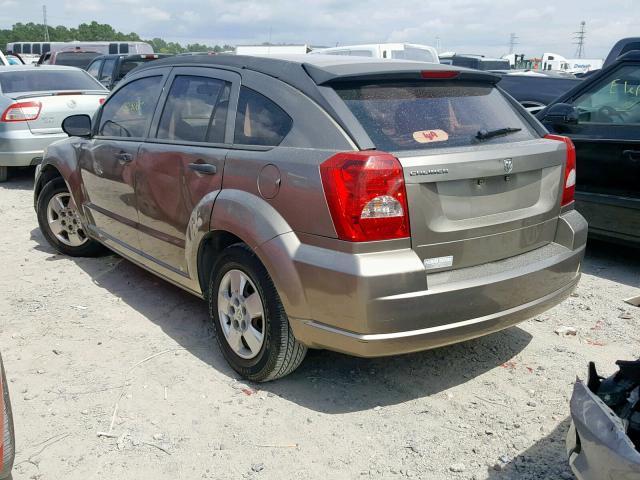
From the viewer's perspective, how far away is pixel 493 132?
335 centimetres

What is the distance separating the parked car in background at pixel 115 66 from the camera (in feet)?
52.9

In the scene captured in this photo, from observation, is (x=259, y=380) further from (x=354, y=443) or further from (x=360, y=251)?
(x=360, y=251)

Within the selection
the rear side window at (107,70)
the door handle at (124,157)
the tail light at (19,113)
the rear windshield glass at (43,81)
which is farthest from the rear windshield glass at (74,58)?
the door handle at (124,157)

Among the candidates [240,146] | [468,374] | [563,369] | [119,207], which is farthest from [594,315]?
[119,207]

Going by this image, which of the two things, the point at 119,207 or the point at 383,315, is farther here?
the point at 119,207

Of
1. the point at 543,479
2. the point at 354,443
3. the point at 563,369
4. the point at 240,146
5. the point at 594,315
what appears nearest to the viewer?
the point at 543,479

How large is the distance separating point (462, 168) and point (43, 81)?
8.64 metres

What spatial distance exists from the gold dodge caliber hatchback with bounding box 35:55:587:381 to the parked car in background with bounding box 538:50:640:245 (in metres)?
1.84

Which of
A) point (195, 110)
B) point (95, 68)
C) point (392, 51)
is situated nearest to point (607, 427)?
point (195, 110)

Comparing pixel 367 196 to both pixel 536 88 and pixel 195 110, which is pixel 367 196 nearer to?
pixel 195 110

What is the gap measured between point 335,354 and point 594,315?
1.93 metres

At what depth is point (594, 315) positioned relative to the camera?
4504 mm

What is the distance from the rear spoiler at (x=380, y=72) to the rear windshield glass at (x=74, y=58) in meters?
20.7

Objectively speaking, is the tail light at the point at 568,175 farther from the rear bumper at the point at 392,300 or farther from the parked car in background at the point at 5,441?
the parked car in background at the point at 5,441
